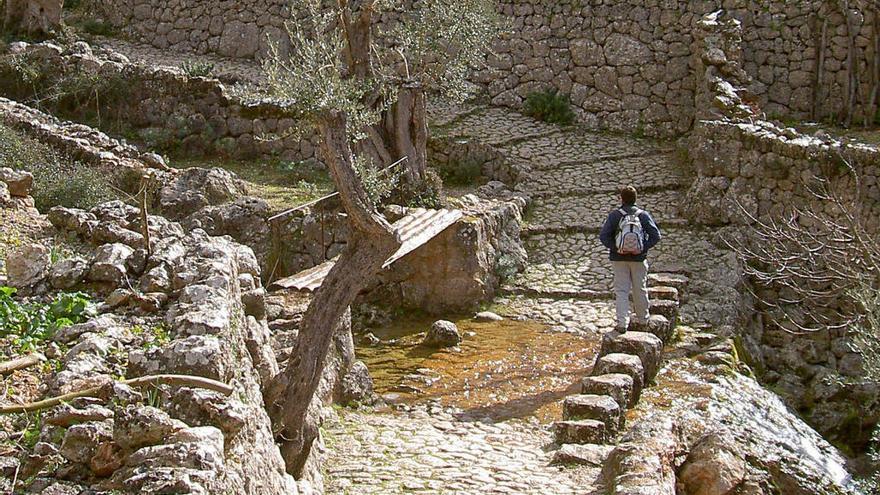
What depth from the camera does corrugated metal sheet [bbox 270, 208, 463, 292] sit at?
11445 mm

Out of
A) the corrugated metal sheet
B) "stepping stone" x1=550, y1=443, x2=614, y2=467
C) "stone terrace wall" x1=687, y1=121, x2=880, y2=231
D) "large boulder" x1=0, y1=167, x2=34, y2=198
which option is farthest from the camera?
"stone terrace wall" x1=687, y1=121, x2=880, y2=231

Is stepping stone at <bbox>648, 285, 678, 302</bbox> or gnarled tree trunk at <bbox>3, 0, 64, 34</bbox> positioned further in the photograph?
gnarled tree trunk at <bbox>3, 0, 64, 34</bbox>

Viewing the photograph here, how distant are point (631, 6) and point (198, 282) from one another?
14781 millimetres

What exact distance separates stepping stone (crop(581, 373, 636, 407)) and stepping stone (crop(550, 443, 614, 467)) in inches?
51.7

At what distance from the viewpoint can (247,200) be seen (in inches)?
581

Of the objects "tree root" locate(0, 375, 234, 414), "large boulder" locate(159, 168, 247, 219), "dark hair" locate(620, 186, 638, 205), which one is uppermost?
"tree root" locate(0, 375, 234, 414)

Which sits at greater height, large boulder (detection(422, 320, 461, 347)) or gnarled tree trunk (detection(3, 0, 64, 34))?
gnarled tree trunk (detection(3, 0, 64, 34))

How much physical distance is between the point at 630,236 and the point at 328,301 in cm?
466

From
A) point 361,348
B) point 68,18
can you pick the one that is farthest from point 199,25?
point 361,348

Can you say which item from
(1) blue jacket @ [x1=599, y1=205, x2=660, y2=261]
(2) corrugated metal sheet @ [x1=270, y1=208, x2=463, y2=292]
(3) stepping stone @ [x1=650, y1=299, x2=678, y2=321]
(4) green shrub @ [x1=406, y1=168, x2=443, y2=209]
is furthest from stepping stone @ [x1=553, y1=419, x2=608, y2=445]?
(4) green shrub @ [x1=406, y1=168, x2=443, y2=209]

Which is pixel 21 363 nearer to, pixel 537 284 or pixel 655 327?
pixel 655 327

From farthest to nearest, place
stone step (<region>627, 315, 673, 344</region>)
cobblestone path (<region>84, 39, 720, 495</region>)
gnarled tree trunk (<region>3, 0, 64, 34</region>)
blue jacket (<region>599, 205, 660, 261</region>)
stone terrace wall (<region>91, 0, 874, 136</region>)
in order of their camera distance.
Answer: gnarled tree trunk (<region>3, 0, 64, 34</region>) → stone terrace wall (<region>91, 0, 874, 136</region>) → stone step (<region>627, 315, 673, 344</region>) → blue jacket (<region>599, 205, 660, 261</region>) → cobblestone path (<region>84, 39, 720, 495</region>)

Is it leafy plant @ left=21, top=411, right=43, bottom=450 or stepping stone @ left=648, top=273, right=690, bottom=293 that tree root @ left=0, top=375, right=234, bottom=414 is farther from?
stepping stone @ left=648, top=273, right=690, bottom=293

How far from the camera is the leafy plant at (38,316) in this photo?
6086mm
